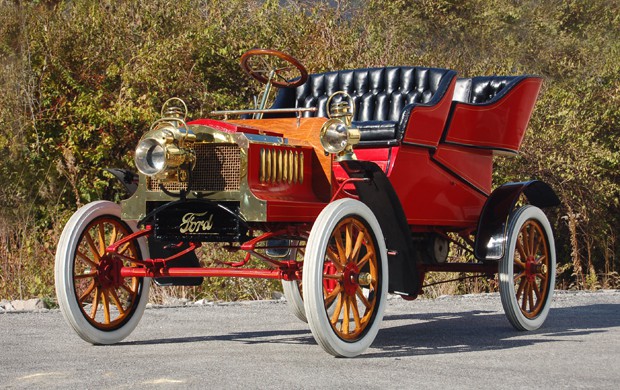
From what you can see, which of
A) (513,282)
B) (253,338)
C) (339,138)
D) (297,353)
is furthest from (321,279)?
(513,282)

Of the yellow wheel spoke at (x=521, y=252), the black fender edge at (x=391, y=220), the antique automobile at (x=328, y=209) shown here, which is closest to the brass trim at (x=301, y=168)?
the antique automobile at (x=328, y=209)

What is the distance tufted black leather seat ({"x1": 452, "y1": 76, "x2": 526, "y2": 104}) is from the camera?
8977 mm

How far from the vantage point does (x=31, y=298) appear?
34.0 feet

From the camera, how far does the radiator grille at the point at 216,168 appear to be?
6.56 metres

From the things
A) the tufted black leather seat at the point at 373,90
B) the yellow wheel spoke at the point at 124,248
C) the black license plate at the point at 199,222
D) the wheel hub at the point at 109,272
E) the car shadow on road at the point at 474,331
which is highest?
the tufted black leather seat at the point at 373,90

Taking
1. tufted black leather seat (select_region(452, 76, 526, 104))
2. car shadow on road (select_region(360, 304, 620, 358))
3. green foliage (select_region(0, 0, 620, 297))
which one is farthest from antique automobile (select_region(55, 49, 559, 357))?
green foliage (select_region(0, 0, 620, 297))

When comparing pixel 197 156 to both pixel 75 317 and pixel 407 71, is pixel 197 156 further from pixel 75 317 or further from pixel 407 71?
pixel 407 71

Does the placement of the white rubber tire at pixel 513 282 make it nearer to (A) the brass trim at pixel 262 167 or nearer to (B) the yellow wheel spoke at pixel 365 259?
(B) the yellow wheel spoke at pixel 365 259

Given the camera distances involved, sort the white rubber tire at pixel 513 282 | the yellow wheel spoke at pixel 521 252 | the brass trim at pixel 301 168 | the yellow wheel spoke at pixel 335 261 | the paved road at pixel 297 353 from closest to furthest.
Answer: the paved road at pixel 297 353 < the yellow wheel spoke at pixel 335 261 < the brass trim at pixel 301 168 < the white rubber tire at pixel 513 282 < the yellow wheel spoke at pixel 521 252

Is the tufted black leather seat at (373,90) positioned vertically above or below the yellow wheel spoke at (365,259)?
above

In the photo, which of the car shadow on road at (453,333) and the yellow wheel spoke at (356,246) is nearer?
the yellow wheel spoke at (356,246)

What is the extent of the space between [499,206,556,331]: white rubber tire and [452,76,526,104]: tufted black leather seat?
1.08 metres

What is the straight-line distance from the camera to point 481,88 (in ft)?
29.9

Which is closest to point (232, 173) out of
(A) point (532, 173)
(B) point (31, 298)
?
(B) point (31, 298)
